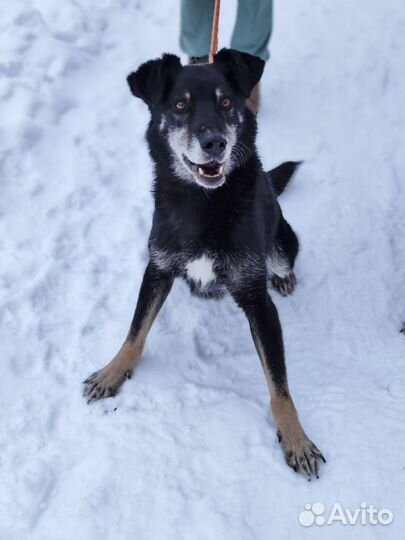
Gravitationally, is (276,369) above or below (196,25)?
below

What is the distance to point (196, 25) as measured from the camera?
4.60m

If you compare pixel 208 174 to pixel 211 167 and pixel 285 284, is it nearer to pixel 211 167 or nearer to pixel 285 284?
pixel 211 167

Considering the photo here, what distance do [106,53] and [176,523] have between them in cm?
453

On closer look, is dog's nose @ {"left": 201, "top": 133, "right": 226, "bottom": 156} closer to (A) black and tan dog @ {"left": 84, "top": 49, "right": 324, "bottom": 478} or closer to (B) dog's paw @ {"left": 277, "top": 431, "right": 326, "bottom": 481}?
(A) black and tan dog @ {"left": 84, "top": 49, "right": 324, "bottom": 478}

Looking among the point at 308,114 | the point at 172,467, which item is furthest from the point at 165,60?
the point at 308,114

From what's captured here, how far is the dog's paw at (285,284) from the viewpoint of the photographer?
3.70 m

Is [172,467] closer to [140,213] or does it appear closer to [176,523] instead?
[176,523]

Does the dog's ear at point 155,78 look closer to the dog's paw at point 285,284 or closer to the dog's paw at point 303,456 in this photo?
the dog's paw at point 285,284

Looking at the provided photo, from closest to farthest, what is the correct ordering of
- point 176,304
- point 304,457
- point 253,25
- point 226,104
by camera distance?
point 304,457 → point 226,104 → point 176,304 → point 253,25

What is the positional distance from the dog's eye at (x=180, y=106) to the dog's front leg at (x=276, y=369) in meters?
0.96

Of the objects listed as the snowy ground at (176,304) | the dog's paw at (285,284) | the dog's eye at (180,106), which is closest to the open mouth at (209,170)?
the dog's eye at (180,106)

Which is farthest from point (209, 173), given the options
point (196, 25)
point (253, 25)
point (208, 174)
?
point (196, 25)

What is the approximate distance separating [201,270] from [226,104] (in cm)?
86

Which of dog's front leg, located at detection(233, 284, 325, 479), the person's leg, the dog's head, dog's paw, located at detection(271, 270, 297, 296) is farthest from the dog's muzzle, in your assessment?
the person's leg
